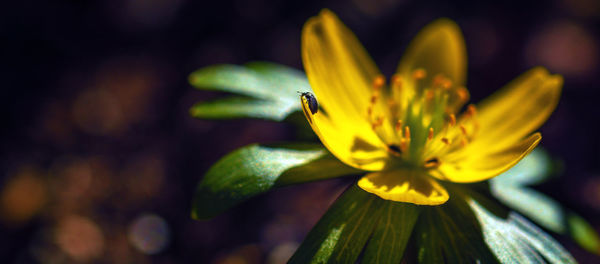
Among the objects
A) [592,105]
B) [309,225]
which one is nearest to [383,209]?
[309,225]

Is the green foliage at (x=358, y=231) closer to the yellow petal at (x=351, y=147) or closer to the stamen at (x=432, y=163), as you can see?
the yellow petal at (x=351, y=147)

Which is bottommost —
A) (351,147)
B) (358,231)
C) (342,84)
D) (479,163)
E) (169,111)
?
(358,231)

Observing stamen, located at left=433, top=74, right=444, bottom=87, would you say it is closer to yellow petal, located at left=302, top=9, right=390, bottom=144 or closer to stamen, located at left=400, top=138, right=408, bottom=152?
yellow petal, located at left=302, top=9, right=390, bottom=144

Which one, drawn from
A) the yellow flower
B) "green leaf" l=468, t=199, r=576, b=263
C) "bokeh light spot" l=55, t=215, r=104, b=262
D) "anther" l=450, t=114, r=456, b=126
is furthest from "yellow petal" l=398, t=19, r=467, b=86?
"bokeh light spot" l=55, t=215, r=104, b=262

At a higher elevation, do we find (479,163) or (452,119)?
(452,119)

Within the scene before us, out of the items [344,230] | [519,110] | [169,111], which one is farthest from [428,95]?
[169,111]

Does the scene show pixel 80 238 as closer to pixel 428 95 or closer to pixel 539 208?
pixel 428 95

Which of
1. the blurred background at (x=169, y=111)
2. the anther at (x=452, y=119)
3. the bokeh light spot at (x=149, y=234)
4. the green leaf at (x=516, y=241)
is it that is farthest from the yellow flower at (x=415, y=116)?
the bokeh light spot at (x=149, y=234)
